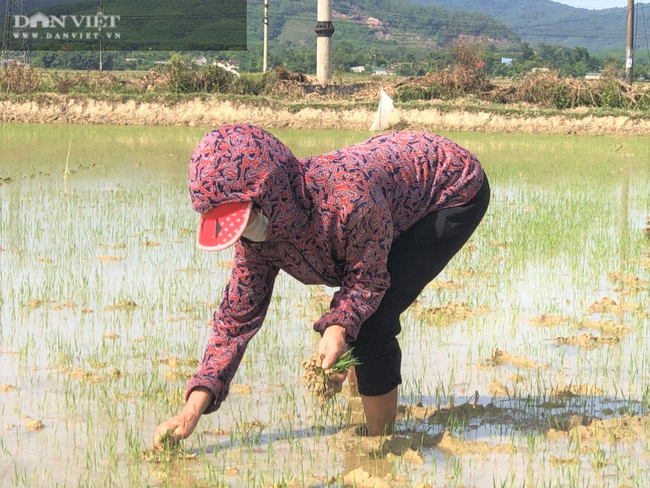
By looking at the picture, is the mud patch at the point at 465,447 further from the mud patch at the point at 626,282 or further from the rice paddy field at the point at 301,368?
the mud patch at the point at 626,282

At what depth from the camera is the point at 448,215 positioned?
2.78 m

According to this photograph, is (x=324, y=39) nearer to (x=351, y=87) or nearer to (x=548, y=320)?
(x=351, y=87)

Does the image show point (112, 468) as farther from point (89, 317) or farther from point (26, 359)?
point (89, 317)

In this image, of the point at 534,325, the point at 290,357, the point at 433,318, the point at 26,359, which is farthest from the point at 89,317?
the point at 534,325

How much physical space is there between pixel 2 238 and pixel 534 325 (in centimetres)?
363

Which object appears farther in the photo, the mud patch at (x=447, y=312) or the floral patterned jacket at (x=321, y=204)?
the mud patch at (x=447, y=312)

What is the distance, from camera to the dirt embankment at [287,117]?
17500 mm

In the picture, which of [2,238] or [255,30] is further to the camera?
[255,30]

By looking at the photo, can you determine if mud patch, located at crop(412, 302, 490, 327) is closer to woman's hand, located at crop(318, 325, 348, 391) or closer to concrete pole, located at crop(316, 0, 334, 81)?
woman's hand, located at crop(318, 325, 348, 391)

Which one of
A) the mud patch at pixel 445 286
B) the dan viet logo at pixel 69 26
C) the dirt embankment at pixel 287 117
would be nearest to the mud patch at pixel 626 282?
the mud patch at pixel 445 286

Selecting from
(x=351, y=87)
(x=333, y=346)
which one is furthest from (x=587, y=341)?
(x=351, y=87)

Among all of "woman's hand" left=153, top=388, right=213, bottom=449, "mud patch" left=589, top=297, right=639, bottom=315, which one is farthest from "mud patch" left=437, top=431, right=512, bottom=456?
"mud patch" left=589, top=297, right=639, bottom=315

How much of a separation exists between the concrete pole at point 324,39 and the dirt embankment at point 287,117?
731cm

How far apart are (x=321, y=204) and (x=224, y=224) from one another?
279 mm
